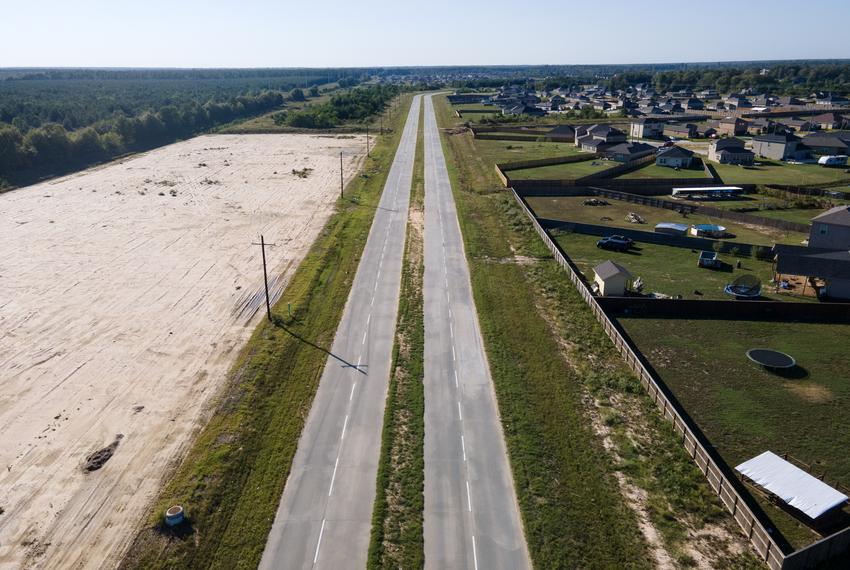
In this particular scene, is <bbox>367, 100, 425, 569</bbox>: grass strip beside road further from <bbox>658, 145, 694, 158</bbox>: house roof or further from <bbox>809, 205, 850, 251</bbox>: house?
<bbox>658, 145, 694, 158</bbox>: house roof

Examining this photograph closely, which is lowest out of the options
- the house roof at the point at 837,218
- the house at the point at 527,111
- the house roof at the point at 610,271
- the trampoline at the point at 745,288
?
the trampoline at the point at 745,288

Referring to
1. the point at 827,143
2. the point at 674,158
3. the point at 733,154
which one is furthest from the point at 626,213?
the point at 827,143

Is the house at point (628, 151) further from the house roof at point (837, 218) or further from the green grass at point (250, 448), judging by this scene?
the green grass at point (250, 448)

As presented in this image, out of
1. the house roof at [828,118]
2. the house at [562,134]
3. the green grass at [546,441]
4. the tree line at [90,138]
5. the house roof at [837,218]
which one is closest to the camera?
the green grass at [546,441]

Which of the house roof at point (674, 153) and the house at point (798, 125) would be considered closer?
the house roof at point (674, 153)

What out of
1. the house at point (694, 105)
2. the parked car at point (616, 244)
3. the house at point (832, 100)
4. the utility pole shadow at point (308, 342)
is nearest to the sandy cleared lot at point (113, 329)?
the utility pole shadow at point (308, 342)

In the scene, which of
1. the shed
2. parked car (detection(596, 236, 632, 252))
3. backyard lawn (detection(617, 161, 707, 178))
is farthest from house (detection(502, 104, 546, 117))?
parked car (detection(596, 236, 632, 252))

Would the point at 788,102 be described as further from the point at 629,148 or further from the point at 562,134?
the point at 629,148

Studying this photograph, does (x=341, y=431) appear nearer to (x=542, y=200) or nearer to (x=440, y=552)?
(x=440, y=552)

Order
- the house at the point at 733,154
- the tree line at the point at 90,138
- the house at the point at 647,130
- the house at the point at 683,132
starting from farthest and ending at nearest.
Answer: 1. the house at the point at 683,132
2. the house at the point at 647,130
3. the house at the point at 733,154
4. the tree line at the point at 90,138
